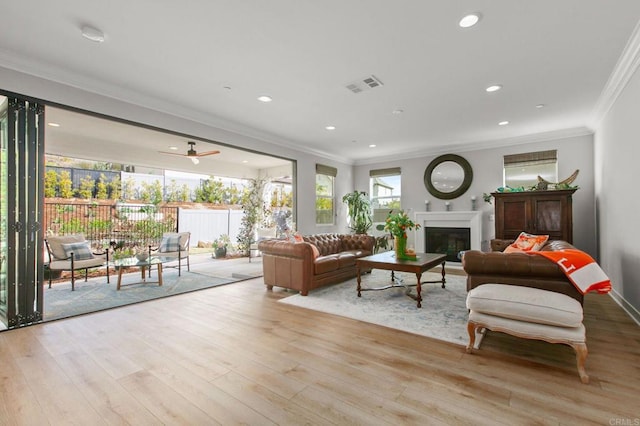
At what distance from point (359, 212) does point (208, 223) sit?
4831 millimetres

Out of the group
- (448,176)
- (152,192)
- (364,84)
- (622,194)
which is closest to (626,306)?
(622,194)

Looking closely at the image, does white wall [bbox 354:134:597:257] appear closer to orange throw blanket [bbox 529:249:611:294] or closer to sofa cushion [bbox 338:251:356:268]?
sofa cushion [bbox 338:251:356:268]

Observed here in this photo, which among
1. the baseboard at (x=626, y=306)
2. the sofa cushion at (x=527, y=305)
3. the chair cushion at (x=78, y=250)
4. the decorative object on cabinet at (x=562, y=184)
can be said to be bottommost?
the baseboard at (x=626, y=306)

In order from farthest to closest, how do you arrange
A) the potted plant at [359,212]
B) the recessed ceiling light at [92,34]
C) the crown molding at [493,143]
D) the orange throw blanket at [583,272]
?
the potted plant at [359,212] → the crown molding at [493,143] → the recessed ceiling light at [92,34] → the orange throw blanket at [583,272]

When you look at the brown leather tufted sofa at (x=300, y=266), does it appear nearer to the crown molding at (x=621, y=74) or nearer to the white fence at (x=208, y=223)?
the crown molding at (x=621, y=74)

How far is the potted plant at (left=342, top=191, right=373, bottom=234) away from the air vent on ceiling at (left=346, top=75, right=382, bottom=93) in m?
4.01

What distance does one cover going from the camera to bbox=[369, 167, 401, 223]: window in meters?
7.68

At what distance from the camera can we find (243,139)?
17.5ft

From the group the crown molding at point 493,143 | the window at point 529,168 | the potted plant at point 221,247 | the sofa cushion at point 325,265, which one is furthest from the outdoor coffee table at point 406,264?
the potted plant at point 221,247

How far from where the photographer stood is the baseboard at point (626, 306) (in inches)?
123

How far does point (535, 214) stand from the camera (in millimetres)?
5121

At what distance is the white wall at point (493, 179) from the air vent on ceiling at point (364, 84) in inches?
155

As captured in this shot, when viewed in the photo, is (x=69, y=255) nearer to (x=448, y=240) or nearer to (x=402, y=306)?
(x=402, y=306)

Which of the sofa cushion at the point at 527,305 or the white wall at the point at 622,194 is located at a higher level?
the white wall at the point at 622,194
